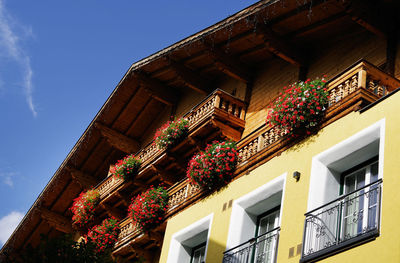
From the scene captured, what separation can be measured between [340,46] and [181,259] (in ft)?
21.9

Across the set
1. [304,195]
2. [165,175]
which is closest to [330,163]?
[304,195]

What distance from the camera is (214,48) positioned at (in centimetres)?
2088

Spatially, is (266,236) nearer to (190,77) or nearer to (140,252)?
(140,252)

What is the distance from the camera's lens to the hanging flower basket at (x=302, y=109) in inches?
578

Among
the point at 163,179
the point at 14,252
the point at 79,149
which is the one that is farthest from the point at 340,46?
the point at 14,252

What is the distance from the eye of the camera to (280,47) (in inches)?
746

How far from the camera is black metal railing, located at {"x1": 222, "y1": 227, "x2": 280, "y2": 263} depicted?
1415cm

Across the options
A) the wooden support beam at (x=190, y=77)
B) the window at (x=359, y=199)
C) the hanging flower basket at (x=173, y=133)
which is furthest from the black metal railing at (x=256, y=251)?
the wooden support beam at (x=190, y=77)

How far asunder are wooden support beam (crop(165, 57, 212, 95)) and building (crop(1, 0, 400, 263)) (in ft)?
0.12

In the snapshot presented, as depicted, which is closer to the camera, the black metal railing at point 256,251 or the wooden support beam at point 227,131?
the black metal railing at point 256,251

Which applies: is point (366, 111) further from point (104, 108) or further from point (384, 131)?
point (104, 108)

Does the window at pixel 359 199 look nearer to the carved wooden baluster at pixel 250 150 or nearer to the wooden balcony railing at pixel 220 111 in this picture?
the carved wooden baluster at pixel 250 150

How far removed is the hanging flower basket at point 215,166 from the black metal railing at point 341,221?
13.2ft

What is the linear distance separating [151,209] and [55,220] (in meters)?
12.0
